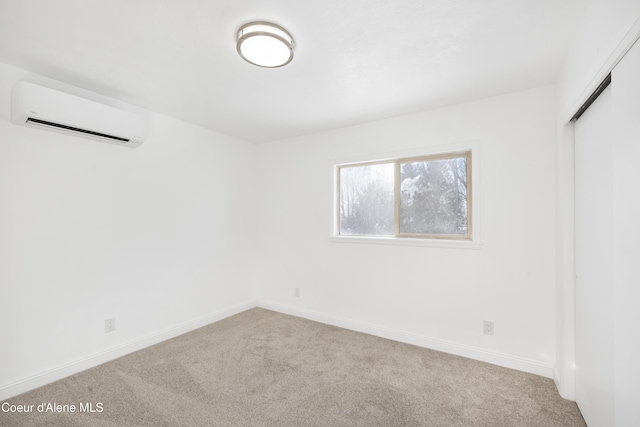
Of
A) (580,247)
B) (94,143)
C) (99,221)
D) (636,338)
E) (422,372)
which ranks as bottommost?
(422,372)

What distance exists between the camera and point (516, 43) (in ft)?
5.91

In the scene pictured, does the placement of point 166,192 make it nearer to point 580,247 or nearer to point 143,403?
point 143,403

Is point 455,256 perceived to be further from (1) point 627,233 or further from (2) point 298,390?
(2) point 298,390

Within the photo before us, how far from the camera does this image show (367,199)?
3.49m

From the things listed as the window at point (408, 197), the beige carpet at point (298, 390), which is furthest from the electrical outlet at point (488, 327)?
the window at point (408, 197)

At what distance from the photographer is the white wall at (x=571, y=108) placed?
1.28 metres

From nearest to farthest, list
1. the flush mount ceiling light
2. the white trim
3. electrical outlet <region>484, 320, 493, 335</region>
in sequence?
1. the white trim
2. the flush mount ceiling light
3. electrical outlet <region>484, 320, 493, 335</region>

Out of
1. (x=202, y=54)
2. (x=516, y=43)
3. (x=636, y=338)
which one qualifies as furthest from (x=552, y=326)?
(x=202, y=54)

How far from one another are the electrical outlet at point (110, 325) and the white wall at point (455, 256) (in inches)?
76.4

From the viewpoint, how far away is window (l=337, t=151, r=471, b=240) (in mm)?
2861

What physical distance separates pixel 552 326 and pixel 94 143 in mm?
4359

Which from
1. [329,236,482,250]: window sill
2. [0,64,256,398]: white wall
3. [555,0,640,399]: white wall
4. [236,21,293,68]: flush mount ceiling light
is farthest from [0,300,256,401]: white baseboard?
[555,0,640,399]: white wall

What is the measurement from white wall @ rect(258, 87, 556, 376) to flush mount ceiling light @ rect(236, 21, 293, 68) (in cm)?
171

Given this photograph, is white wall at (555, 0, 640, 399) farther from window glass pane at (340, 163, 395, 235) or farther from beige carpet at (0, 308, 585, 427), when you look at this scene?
window glass pane at (340, 163, 395, 235)
